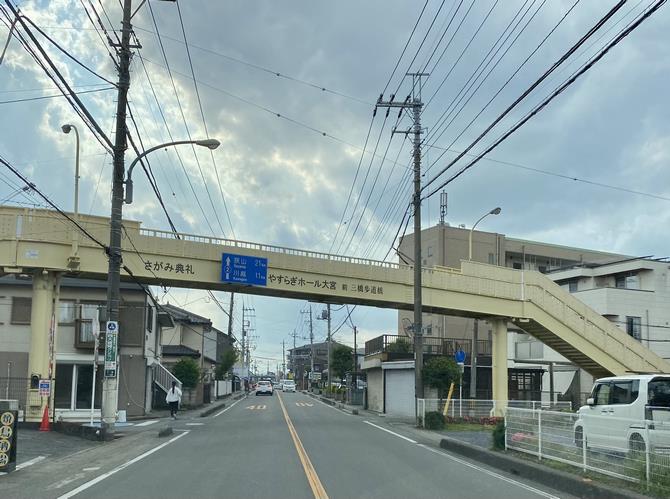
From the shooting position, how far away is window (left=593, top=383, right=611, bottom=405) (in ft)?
51.4

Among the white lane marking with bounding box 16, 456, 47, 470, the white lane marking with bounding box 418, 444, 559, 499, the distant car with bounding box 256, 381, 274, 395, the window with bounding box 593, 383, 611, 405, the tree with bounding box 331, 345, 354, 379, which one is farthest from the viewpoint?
the distant car with bounding box 256, 381, 274, 395

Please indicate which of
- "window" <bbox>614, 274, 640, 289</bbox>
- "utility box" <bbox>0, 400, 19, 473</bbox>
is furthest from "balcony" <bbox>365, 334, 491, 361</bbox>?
"utility box" <bbox>0, 400, 19, 473</bbox>

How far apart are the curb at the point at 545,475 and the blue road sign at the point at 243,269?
489 inches

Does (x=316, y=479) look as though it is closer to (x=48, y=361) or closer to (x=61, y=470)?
(x=61, y=470)

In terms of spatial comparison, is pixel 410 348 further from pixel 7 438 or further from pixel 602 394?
pixel 7 438

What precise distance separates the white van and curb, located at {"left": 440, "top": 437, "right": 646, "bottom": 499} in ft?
2.50

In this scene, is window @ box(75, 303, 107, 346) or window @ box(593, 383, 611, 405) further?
window @ box(75, 303, 107, 346)

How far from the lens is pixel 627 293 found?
49531mm

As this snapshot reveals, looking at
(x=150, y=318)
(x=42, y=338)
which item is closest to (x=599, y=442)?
(x=42, y=338)

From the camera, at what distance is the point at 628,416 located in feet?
47.8

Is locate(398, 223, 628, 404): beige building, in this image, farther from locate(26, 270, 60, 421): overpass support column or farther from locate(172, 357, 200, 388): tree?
locate(26, 270, 60, 421): overpass support column

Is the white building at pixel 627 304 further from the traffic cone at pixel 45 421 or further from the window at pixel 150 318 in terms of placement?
the traffic cone at pixel 45 421

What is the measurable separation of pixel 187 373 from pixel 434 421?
20.1m

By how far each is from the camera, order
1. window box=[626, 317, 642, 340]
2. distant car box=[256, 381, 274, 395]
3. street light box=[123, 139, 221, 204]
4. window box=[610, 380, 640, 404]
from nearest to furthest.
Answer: window box=[610, 380, 640, 404], street light box=[123, 139, 221, 204], window box=[626, 317, 642, 340], distant car box=[256, 381, 274, 395]
